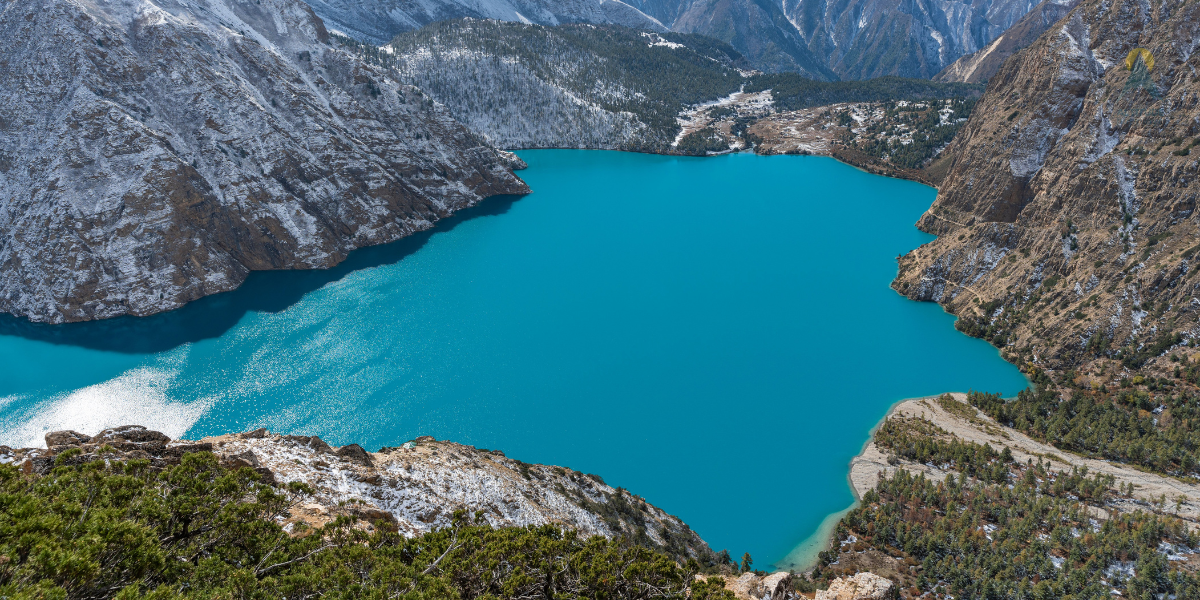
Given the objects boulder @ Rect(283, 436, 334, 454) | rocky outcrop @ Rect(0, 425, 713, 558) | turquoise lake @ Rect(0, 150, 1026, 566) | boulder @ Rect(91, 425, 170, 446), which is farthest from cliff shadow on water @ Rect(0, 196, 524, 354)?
boulder @ Rect(91, 425, 170, 446)

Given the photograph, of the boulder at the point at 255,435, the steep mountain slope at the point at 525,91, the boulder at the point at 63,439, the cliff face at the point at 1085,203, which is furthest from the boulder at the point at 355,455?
the steep mountain slope at the point at 525,91

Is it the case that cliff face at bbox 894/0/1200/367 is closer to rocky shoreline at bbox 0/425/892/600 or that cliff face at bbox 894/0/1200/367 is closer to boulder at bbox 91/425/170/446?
rocky shoreline at bbox 0/425/892/600

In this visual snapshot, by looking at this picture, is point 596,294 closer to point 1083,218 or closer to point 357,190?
point 357,190

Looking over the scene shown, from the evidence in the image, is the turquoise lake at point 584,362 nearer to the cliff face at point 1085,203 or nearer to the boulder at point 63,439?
the cliff face at point 1085,203

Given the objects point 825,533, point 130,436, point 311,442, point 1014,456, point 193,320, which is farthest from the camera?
point 193,320

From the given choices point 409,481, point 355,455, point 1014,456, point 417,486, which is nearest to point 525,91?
point 1014,456

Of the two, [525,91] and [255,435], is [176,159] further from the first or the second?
[525,91]
